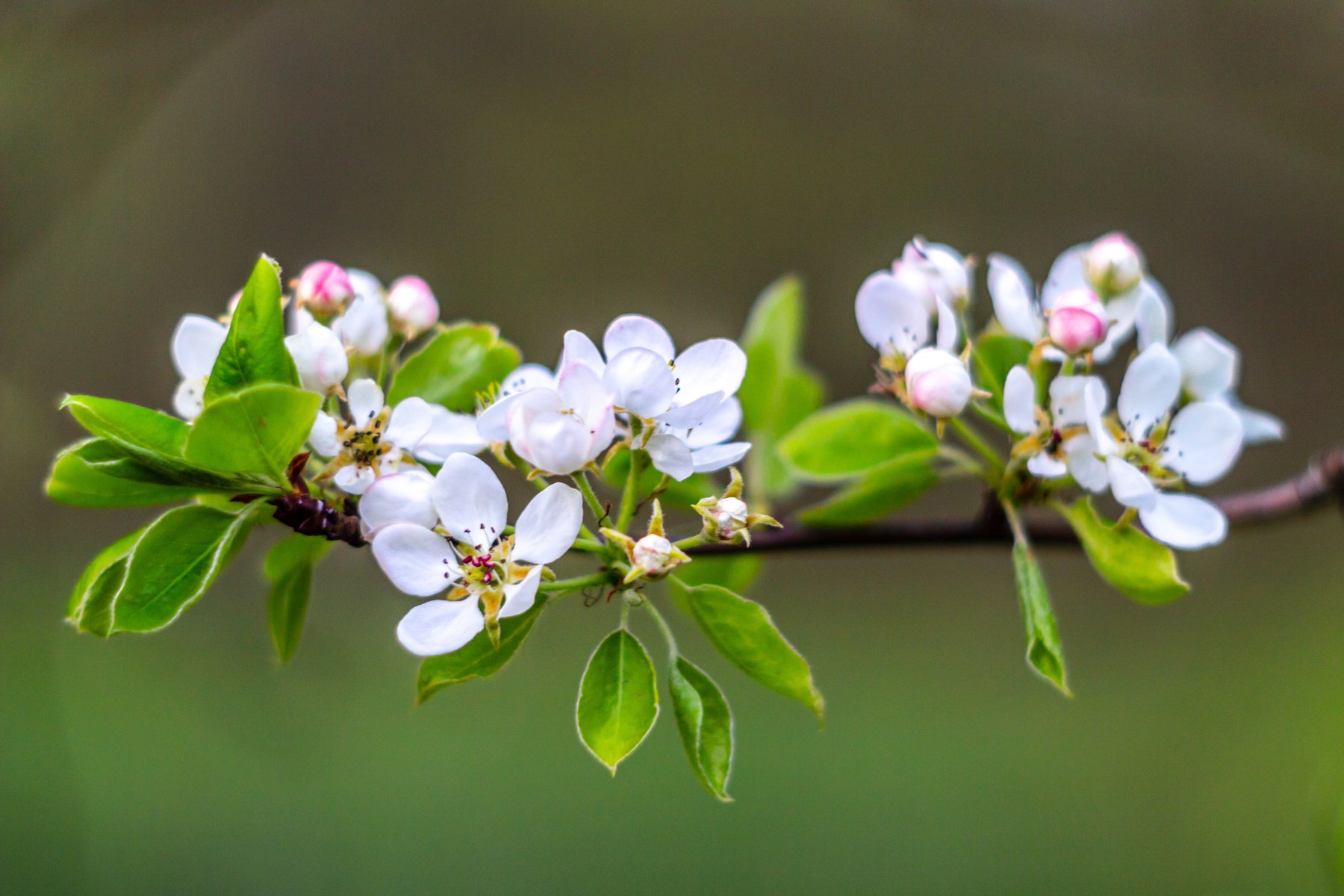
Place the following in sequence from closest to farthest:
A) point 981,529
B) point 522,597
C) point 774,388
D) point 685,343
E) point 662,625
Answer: point 522,597, point 662,625, point 981,529, point 774,388, point 685,343

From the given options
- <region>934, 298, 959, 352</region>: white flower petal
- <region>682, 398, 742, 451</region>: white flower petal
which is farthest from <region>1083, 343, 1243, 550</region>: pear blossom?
<region>682, 398, 742, 451</region>: white flower petal

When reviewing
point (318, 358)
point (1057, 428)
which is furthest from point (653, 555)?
point (1057, 428)

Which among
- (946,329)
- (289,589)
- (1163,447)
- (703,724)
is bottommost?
(703,724)

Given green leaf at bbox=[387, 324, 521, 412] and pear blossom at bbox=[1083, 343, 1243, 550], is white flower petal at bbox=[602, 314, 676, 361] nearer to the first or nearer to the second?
green leaf at bbox=[387, 324, 521, 412]

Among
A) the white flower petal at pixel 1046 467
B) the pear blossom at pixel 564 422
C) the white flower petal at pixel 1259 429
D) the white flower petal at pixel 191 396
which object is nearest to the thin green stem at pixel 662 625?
the pear blossom at pixel 564 422

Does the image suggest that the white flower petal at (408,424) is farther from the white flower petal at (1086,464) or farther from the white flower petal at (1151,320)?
the white flower petal at (1151,320)

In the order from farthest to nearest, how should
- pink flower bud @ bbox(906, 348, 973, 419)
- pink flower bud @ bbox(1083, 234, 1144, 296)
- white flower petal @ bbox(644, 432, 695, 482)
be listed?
pink flower bud @ bbox(1083, 234, 1144, 296) → pink flower bud @ bbox(906, 348, 973, 419) → white flower petal @ bbox(644, 432, 695, 482)

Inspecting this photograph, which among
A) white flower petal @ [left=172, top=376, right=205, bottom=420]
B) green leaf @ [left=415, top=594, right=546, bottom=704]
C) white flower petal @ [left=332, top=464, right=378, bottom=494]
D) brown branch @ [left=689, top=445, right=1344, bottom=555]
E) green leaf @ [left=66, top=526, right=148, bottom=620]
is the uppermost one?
white flower petal @ [left=172, top=376, right=205, bottom=420]

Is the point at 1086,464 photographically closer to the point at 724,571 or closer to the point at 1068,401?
the point at 1068,401
